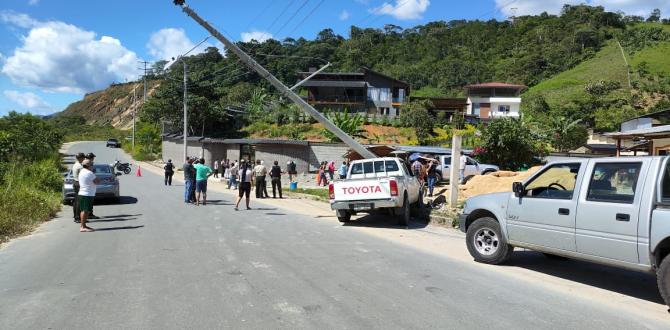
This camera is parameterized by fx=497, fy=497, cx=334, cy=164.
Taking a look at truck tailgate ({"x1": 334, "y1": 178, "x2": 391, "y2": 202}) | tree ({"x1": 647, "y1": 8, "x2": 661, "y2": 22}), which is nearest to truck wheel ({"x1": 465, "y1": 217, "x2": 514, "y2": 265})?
truck tailgate ({"x1": 334, "y1": 178, "x2": 391, "y2": 202})

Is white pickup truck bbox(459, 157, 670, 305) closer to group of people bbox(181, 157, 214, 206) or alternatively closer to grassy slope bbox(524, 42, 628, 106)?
group of people bbox(181, 157, 214, 206)

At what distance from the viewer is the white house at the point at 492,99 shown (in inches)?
2731

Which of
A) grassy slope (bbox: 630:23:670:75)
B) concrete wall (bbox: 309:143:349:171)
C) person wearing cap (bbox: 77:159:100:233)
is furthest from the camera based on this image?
grassy slope (bbox: 630:23:670:75)

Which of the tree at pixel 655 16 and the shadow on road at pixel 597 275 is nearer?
the shadow on road at pixel 597 275

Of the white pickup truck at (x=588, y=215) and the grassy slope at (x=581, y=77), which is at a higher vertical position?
the grassy slope at (x=581, y=77)

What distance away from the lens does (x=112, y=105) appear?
15962 cm

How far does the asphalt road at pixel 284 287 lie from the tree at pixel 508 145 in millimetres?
15232

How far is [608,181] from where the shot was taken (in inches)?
254

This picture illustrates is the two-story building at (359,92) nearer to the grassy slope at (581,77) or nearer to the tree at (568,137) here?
the grassy slope at (581,77)

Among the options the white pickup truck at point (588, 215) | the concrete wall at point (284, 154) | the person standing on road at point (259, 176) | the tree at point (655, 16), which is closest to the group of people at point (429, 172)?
the person standing on road at point (259, 176)

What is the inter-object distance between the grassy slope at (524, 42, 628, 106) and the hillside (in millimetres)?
100138

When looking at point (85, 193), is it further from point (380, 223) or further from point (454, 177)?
point (454, 177)

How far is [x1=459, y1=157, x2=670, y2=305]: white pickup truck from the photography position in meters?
5.76

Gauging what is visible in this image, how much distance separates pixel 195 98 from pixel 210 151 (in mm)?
11288
